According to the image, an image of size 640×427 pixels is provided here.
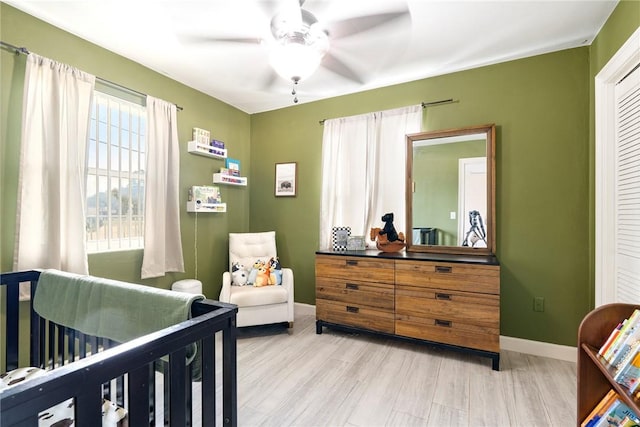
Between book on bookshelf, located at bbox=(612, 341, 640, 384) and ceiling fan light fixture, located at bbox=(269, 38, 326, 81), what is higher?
ceiling fan light fixture, located at bbox=(269, 38, 326, 81)

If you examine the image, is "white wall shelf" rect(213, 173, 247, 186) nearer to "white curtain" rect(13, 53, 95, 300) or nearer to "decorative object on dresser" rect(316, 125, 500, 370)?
"white curtain" rect(13, 53, 95, 300)

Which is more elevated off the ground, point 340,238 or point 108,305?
point 340,238

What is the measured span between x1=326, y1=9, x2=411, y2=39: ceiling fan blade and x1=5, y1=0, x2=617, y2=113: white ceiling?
0.11 ft

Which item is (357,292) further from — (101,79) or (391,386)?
(101,79)

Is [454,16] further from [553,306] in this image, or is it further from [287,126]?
[553,306]

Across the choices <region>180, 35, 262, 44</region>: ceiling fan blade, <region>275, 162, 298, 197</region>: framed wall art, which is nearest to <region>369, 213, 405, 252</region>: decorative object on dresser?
Answer: <region>275, 162, 298, 197</region>: framed wall art

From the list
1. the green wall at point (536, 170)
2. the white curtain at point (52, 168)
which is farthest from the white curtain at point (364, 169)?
the white curtain at point (52, 168)

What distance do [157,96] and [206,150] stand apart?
0.66m

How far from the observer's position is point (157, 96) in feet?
9.33

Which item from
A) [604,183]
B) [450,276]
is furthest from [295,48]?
[604,183]

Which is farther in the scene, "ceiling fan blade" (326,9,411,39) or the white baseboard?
the white baseboard

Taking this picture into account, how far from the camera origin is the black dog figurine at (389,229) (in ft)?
9.45

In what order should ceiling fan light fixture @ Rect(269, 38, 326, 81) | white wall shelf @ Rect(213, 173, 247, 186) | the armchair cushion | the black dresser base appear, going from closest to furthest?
ceiling fan light fixture @ Rect(269, 38, 326, 81)
the black dresser base
the armchair cushion
white wall shelf @ Rect(213, 173, 247, 186)

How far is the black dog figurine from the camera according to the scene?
2.88 m
